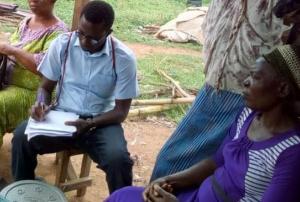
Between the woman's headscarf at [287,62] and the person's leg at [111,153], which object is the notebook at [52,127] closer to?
the person's leg at [111,153]

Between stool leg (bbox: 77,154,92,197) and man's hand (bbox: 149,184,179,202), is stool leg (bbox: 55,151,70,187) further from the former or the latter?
man's hand (bbox: 149,184,179,202)

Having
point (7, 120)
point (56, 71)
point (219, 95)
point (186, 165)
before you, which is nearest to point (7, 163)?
point (7, 120)

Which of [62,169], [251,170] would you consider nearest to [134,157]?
[62,169]

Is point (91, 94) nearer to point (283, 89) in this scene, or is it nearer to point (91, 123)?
point (91, 123)

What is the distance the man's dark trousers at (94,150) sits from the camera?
3209mm

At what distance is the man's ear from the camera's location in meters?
2.03

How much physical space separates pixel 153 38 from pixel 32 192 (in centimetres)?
722

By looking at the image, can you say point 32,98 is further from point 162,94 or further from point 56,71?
point 162,94

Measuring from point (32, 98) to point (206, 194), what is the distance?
1.89 meters

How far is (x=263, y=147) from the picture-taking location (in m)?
2.16

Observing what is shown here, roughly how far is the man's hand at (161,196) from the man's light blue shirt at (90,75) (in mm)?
980

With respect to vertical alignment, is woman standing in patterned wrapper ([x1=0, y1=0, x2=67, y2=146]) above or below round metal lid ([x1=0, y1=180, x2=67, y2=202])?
above

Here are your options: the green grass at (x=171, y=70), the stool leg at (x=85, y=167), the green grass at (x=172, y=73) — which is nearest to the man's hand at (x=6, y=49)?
the stool leg at (x=85, y=167)

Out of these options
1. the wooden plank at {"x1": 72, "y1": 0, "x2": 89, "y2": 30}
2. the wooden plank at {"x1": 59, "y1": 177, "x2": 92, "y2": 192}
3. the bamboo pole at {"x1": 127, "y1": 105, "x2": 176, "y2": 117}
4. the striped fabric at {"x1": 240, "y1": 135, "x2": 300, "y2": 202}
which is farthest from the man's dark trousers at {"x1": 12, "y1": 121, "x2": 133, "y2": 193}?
the bamboo pole at {"x1": 127, "y1": 105, "x2": 176, "y2": 117}
